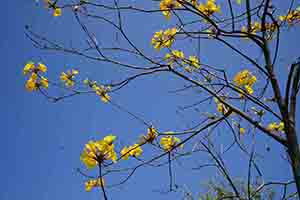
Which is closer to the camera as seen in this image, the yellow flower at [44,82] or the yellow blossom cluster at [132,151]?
the yellow blossom cluster at [132,151]

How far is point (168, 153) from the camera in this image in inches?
76.1

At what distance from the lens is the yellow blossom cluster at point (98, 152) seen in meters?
1.56

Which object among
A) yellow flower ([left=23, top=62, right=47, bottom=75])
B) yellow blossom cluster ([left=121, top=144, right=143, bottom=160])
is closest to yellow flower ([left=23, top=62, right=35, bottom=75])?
yellow flower ([left=23, top=62, right=47, bottom=75])

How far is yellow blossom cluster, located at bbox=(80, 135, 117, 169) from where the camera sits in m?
1.56

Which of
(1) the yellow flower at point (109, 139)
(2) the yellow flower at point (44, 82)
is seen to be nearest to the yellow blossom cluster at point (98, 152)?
(1) the yellow flower at point (109, 139)

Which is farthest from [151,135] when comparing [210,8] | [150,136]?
[210,8]

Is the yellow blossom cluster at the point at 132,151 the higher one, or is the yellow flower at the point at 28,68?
the yellow flower at the point at 28,68

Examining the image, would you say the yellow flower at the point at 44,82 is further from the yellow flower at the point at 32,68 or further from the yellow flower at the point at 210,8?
the yellow flower at the point at 210,8

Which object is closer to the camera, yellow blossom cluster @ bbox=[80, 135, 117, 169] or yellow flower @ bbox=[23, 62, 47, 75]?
yellow blossom cluster @ bbox=[80, 135, 117, 169]

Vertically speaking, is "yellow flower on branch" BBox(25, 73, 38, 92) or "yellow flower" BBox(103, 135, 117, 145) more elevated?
"yellow flower on branch" BBox(25, 73, 38, 92)

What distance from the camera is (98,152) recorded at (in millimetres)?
1577

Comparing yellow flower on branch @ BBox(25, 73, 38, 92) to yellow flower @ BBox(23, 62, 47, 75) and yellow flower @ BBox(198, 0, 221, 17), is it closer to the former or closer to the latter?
yellow flower @ BBox(23, 62, 47, 75)

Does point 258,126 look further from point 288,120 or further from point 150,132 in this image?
point 150,132

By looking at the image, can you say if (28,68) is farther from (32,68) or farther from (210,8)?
(210,8)
